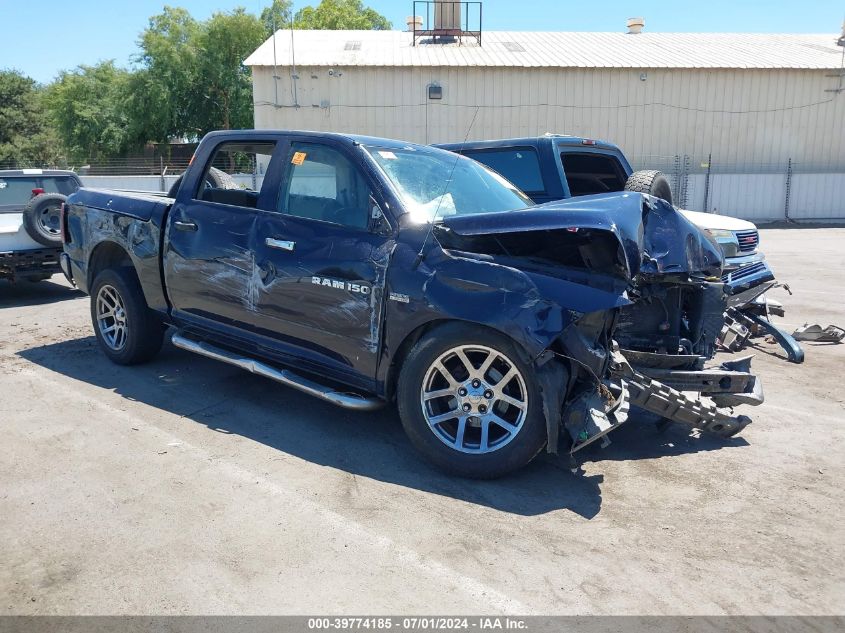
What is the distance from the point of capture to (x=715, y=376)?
4648 millimetres

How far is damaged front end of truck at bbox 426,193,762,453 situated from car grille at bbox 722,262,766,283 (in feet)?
9.34

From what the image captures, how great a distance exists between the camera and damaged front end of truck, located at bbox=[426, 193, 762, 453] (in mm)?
3807

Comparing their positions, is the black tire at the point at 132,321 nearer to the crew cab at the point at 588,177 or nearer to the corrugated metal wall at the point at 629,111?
the crew cab at the point at 588,177

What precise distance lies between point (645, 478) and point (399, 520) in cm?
158

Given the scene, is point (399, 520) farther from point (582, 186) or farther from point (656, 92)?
point (656, 92)

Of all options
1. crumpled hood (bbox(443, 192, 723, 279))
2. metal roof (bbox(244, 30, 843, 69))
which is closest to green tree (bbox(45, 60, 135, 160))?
metal roof (bbox(244, 30, 843, 69))

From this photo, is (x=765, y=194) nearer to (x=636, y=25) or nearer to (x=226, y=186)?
(x=636, y=25)

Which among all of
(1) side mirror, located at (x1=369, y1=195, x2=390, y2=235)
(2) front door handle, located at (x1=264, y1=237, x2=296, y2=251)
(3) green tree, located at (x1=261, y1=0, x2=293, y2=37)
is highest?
(3) green tree, located at (x1=261, y1=0, x2=293, y2=37)

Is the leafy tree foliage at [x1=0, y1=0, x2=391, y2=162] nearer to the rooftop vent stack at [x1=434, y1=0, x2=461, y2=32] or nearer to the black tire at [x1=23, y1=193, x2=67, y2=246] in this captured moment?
the rooftop vent stack at [x1=434, y1=0, x2=461, y2=32]

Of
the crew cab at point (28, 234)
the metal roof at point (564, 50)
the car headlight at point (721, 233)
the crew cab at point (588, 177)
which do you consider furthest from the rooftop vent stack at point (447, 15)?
the car headlight at point (721, 233)

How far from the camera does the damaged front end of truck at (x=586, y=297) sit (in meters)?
3.81

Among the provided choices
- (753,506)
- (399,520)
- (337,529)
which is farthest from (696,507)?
(337,529)

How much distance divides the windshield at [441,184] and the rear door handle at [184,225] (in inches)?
63.5

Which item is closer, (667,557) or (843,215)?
(667,557)
